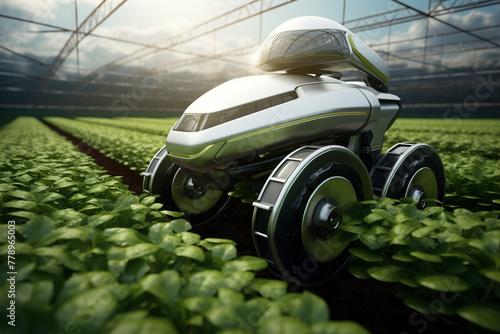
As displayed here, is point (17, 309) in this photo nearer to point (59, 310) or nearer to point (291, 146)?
point (59, 310)

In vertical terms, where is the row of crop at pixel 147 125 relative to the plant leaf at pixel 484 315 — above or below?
above

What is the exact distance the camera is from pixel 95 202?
79.4 inches

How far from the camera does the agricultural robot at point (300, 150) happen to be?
1.92 meters

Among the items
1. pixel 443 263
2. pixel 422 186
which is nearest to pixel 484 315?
pixel 443 263

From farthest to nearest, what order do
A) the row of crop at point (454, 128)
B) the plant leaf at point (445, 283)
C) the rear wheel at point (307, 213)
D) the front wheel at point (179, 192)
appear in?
the row of crop at point (454, 128), the front wheel at point (179, 192), the rear wheel at point (307, 213), the plant leaf at point (445, 283)

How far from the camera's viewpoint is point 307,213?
1.97m

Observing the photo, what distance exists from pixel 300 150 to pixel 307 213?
442 mm

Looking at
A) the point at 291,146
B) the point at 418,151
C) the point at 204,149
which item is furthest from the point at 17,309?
the point at 418,151

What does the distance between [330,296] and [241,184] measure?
2.14m

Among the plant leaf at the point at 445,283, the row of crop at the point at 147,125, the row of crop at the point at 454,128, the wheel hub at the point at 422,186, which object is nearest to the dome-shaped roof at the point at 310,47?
the wheel hub at the point at 422,186

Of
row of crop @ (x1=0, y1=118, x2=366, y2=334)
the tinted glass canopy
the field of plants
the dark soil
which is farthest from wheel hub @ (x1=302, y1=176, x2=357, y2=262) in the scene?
the tinted glass canopy

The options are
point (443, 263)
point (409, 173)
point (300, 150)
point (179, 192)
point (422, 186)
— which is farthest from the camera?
point (179, 192)

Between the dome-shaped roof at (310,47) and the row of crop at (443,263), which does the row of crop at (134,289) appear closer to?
the row of crop at (443,263)

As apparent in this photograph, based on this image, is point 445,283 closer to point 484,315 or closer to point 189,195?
point 484,315
